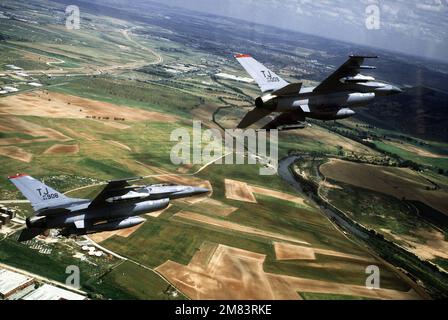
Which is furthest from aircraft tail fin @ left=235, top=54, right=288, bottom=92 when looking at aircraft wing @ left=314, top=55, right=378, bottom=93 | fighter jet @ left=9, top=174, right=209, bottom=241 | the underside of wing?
fighter jet @ left=9, top=174, right=209, bottom=241

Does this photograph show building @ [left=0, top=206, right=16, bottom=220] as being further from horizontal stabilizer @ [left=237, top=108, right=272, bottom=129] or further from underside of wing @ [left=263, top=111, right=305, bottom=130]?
underside of wing @ [left=263, top=111, right=305, bottom=130]

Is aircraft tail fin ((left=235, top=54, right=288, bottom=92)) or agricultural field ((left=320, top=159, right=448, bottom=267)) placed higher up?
aircraft tail fin ((left=235, top=54, right=288, bottom=92))

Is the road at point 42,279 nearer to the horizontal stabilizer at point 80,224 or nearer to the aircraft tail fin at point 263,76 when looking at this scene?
the horizontal stabilizer at point 80,224

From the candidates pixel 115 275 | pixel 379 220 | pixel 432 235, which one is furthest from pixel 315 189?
pixel 115 275

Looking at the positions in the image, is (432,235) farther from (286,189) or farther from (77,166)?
(77,166)

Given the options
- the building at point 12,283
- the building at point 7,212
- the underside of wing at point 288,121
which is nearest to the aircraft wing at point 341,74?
the underside of wing at point 288,121

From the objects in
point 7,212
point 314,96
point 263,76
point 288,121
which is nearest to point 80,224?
point 288,121

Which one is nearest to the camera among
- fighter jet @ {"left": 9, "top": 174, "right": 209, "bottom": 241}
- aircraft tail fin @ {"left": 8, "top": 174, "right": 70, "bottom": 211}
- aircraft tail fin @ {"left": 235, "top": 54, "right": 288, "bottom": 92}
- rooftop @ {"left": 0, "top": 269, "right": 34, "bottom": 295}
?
aircraft tail fin @ {"left": 235, "top": 54, "right": 288, "bottom": 92}

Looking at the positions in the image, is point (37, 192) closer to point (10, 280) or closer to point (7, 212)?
point (10, 280)
